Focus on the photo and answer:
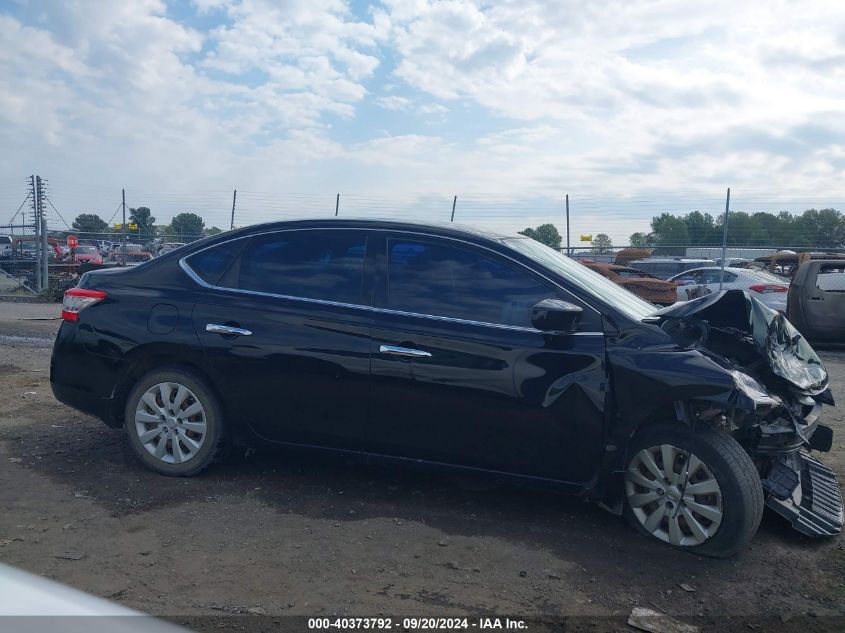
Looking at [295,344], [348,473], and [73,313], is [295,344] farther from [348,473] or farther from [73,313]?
[73,313]

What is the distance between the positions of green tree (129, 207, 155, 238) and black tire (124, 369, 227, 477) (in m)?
16.6

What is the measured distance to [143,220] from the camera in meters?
21.7

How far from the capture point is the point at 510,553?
3.99m

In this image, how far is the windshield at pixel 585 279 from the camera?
4516mm

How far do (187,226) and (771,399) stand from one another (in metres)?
20.3

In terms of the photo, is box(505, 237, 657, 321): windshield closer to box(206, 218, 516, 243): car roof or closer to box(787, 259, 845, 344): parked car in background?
box(206, 218, 516, 243): car roof

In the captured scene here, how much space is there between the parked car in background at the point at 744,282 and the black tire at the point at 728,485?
33.1 feet

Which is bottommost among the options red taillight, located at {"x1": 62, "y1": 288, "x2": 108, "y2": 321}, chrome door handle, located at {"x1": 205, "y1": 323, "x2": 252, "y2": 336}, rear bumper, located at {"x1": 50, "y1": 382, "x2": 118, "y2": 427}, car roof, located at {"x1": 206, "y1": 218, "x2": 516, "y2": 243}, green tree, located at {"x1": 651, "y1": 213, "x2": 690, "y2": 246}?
rear bumper, located at {"x1": 50, "y1": 382, "x2": 118, "y2": 427}

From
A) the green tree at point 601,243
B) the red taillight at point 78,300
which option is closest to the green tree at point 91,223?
the green tree at point 601,243

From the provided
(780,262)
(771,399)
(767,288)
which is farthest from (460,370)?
(780,262)

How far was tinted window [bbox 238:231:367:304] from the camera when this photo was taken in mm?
4793

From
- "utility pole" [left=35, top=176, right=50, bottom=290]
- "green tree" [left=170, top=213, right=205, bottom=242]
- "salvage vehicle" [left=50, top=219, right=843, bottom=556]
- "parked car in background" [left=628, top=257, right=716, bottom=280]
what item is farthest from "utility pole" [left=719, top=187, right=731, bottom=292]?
"utility pole" [left=35, top=176, right=50, bottom=290]

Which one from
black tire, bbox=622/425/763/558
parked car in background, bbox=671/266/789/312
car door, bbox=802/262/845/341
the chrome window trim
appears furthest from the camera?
parked car in background, bbox=671/266/789/312

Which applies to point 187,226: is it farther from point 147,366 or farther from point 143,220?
point 147,366
